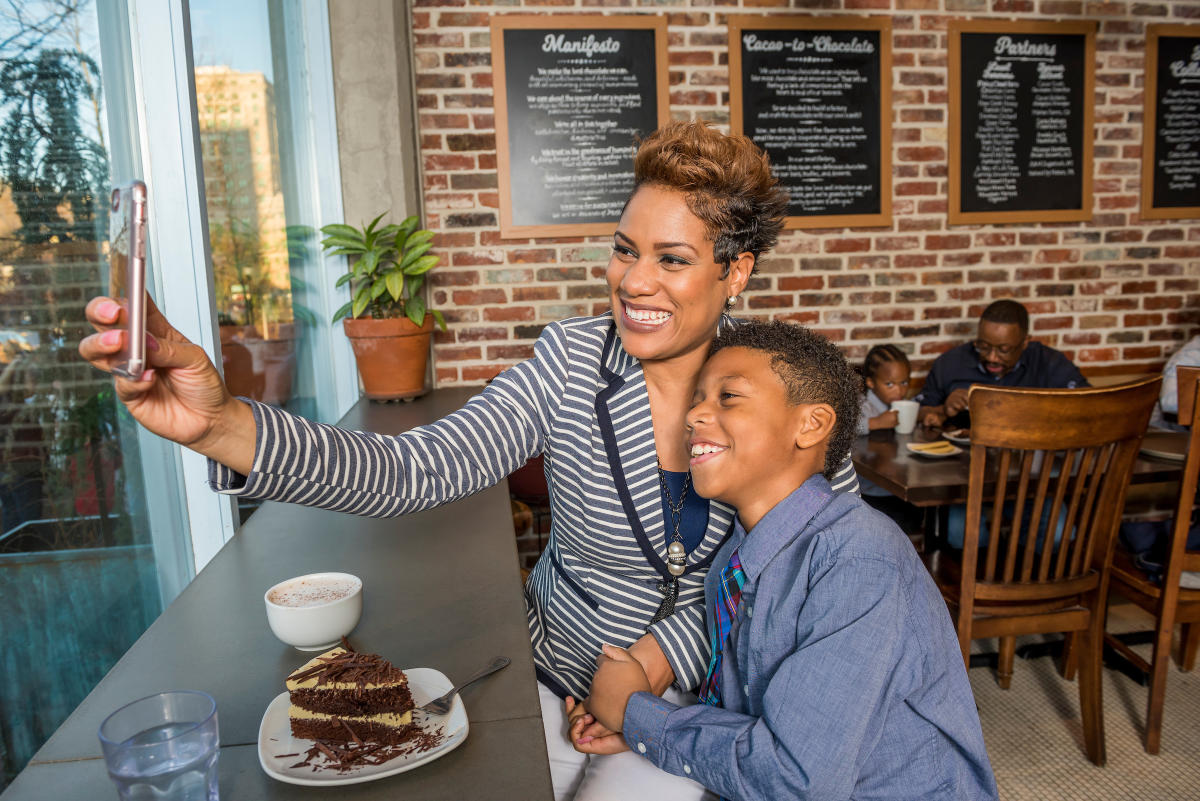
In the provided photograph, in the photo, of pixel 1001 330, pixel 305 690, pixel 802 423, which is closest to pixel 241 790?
pixel 305 690

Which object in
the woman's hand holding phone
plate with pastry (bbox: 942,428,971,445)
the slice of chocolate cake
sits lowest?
plate with pastry (bbox: 942,428,971,445)

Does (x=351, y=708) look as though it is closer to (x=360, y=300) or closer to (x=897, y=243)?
(x=360, y=300)

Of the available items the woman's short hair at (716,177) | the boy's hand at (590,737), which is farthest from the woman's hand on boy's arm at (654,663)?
the woman's short hair at (716,177)

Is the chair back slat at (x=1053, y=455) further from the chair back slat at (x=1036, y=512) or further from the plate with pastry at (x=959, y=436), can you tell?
the plate with pastry at (x=959, y=436)

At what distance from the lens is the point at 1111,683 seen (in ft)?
8.80

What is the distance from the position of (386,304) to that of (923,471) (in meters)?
1.76

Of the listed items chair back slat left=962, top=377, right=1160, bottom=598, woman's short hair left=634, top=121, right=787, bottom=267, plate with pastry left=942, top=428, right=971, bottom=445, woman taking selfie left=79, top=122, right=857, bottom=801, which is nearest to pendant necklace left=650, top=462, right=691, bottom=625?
woman taking selfie left=79, top=122, right=857, bottom=801

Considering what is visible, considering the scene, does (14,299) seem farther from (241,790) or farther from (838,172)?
(838,172)

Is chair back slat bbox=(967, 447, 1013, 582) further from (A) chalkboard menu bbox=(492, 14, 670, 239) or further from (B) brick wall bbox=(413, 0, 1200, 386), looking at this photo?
(A) chalkboard menu bbox=(492, 14, 670, 239)

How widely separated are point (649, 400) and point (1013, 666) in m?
2.08

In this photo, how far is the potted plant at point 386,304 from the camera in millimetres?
2592

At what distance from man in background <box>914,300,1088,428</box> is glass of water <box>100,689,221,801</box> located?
2676 millimetres

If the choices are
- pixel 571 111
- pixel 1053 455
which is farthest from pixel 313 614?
pixel 571 111

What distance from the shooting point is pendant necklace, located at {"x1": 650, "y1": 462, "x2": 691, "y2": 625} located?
140 centimetres
